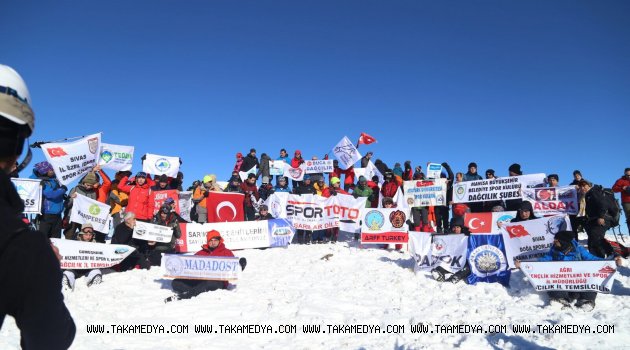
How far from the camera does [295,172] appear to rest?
17312 millimetres

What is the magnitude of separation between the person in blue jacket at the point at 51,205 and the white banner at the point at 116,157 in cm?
356

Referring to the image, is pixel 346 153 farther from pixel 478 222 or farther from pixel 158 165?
pixel 158 165

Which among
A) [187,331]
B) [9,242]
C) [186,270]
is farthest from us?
[186,270]

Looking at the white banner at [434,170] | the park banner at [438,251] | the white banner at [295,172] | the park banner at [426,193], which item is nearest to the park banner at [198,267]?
the park banner at [438,251]

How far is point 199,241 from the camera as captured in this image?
12.5 m

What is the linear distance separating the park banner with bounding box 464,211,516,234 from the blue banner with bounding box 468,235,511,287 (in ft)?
8.19

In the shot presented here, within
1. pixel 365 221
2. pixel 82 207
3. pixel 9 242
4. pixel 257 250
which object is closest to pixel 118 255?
pixel 82 207

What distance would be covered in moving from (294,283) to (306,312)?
2.23m

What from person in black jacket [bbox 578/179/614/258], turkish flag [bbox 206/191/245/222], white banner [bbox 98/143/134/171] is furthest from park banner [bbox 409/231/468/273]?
white banner [bbox 98/143/134/171]

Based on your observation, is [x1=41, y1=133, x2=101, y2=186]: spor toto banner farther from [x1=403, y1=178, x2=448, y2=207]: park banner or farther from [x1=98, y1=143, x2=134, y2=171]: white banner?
[x1=403, y1=178, x2=448, y2=207]: park banner

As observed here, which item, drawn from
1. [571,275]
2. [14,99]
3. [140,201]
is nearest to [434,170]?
[571,275]

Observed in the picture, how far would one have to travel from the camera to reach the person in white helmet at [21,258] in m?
1.06

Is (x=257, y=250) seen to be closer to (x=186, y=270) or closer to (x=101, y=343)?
(x=186, y=270)

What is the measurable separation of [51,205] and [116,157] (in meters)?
4.43
